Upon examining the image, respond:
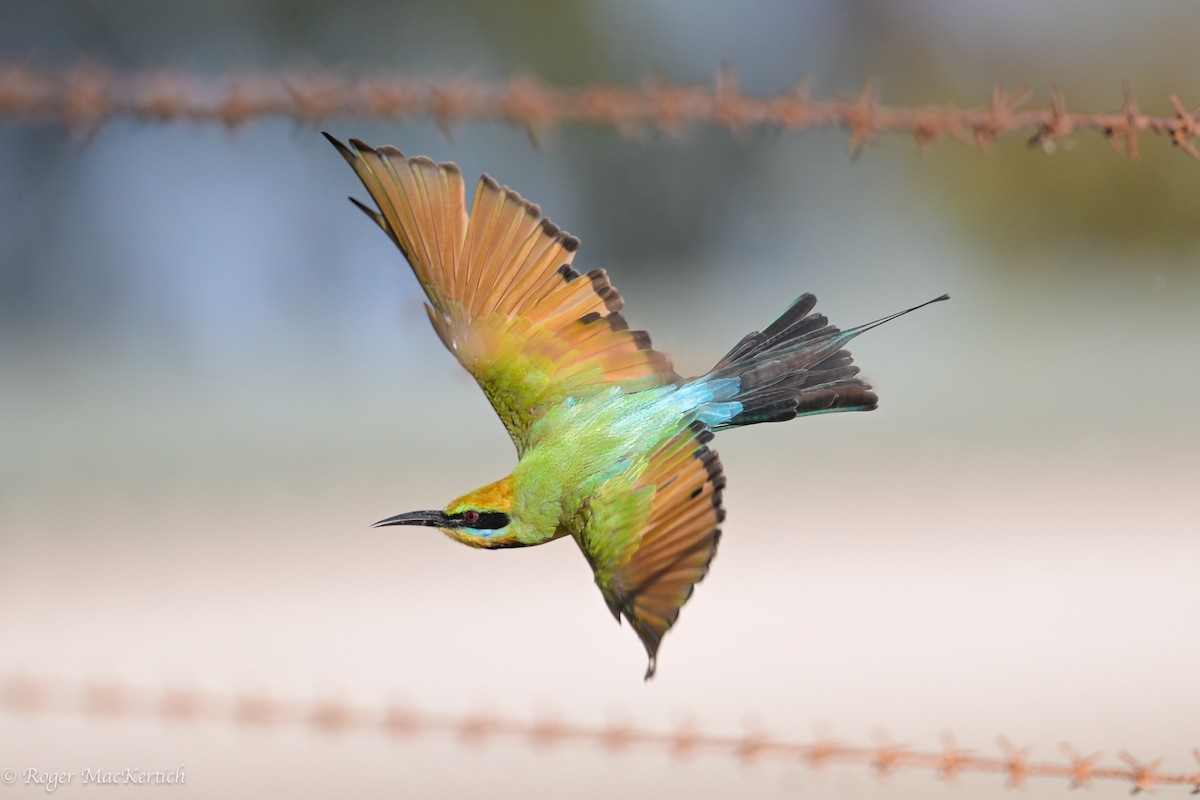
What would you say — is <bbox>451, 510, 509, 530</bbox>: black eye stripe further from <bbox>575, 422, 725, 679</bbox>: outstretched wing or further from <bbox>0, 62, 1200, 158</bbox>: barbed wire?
<bbox>0, 62, 1200, 158</bbox>: barbed wire

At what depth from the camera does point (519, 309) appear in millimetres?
1708

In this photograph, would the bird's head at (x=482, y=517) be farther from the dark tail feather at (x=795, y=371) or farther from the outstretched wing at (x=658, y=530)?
the dark tail feather at (x=795, y=371)

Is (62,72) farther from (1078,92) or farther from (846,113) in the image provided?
(1078,92)

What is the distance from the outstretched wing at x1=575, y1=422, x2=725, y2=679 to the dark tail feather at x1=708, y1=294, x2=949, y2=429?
0.59 feet

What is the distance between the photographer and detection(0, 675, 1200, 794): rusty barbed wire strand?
1.47 m

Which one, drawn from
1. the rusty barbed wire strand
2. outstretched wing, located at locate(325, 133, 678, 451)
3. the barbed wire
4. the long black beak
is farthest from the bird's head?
the barbed wire

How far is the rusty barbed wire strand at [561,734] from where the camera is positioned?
1471mm

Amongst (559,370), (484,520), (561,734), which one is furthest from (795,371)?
(561,734)

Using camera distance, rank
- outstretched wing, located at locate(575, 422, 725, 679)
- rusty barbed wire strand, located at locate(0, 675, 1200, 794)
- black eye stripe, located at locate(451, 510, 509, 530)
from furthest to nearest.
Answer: black eye stripe, located at locate(451, 510, 509, 530)
rusty barbed wire strand, located at locate(0, 675, 1200, 794)
outstretched wing, located at locate(575, 422, 725, 679)

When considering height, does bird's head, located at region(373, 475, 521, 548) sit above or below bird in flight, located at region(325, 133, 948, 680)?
below

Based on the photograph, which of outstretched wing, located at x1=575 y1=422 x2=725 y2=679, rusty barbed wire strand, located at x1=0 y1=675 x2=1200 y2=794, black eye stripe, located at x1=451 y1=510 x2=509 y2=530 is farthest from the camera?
black eye stripe, located at x1=451 y1=510 x2=509 y2=530

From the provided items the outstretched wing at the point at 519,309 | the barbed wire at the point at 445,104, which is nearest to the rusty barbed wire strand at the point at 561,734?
the outstretched wing at the point at 519,309

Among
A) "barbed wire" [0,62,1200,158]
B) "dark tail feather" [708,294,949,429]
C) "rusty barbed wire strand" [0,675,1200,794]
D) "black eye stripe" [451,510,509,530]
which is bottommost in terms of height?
"rusty barbed wire strand" [0,675,1200,794]

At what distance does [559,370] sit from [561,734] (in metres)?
0.49
